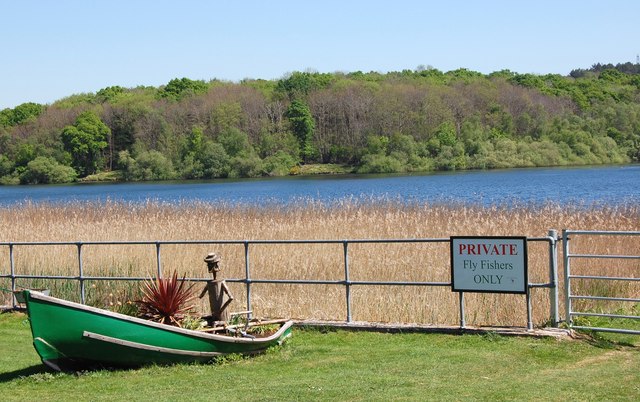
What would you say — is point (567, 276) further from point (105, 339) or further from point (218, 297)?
point (105, 339)

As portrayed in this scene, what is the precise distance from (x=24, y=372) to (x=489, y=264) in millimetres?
5834

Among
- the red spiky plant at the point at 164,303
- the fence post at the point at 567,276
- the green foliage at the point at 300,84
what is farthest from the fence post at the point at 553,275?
the green foliage at the point at 300,84

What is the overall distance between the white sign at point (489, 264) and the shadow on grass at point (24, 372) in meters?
5.17

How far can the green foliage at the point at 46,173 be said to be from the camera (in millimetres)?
112562

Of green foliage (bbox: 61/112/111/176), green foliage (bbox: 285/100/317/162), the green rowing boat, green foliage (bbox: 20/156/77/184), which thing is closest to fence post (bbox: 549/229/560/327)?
the green rowing boat

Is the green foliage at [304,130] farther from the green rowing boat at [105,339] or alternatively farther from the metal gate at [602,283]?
the green rowing boat at [105,339]

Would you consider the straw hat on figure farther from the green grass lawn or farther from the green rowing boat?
the green grass lawn

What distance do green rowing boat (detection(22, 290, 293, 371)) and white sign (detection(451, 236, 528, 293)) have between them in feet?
9.26

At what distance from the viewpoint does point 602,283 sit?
1490cm

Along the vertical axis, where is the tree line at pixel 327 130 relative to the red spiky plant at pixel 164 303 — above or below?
above

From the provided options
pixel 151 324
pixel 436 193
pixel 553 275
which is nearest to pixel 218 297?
pixel 151 324

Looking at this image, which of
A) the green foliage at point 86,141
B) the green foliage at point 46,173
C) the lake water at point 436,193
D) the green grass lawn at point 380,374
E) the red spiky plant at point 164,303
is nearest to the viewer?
the green grass lawn at point 380,374

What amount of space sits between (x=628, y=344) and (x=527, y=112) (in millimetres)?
117261

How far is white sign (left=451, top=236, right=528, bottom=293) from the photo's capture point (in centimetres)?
1141
